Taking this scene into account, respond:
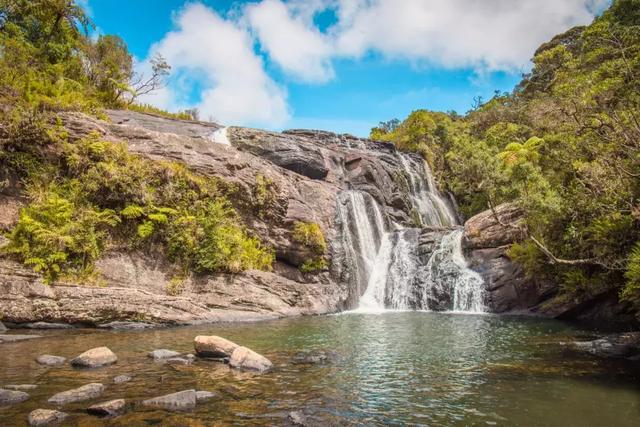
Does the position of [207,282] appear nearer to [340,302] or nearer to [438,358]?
[340,302]

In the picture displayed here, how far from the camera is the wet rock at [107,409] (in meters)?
6.88

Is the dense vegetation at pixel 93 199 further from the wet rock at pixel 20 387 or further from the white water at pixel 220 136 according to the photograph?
the white water at pixel 220 136

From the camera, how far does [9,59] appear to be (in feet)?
74.2

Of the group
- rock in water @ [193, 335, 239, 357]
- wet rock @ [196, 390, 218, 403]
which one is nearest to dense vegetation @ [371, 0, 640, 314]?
wet rock @ [196, 390, 218, 403]

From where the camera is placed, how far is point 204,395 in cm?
793

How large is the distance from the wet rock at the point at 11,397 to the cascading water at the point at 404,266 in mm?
17136

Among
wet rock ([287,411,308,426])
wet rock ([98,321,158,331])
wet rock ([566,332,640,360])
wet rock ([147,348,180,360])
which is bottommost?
wet rock ([287,411,308,426])

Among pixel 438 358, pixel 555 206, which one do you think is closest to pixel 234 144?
pixel 555 206

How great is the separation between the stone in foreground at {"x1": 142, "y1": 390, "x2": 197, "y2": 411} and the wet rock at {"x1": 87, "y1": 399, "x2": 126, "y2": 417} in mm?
462

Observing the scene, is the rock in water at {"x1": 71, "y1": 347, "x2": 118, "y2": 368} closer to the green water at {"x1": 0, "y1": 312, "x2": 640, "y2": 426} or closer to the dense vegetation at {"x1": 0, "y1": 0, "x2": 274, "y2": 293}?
the green water at {"x1": 0, "y1": 312, "x2": 640, "y2": 426}

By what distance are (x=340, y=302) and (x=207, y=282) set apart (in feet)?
23.9

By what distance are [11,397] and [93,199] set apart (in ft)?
42.3

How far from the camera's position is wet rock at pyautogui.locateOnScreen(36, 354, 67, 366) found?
9.94 meters

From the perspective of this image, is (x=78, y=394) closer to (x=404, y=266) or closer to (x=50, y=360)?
(x=50, y=360)
